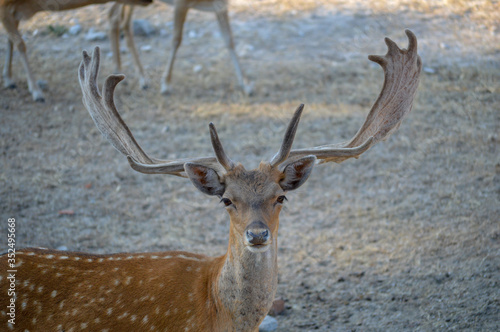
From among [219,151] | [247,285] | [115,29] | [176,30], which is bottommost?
[115,29]

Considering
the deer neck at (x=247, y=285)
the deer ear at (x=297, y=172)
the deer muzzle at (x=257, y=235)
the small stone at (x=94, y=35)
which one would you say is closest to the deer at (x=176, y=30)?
the small stone at (x=94, y=35)

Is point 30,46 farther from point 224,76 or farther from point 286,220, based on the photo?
point 286,220

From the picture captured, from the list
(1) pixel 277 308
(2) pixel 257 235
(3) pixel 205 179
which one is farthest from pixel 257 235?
(1) pixel 277 308

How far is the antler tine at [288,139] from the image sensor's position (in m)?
2.91

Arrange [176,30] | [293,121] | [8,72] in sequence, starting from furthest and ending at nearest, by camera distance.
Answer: [176,30]
[8,72]
[293,121]

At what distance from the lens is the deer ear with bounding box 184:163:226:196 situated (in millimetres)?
2975

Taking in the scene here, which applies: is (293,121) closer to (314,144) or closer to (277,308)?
(277,308)

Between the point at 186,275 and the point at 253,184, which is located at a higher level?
the point at 253,184

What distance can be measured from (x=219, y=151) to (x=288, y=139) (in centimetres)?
38

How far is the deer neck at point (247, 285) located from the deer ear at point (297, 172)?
32 centimetres

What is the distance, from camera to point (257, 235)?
106 inches

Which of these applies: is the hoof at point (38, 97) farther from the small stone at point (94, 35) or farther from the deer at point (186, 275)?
the deer at point (186, 275)

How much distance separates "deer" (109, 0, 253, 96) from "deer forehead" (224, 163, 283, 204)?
5.12 meters

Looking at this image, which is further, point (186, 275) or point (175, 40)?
point (175, 40)
